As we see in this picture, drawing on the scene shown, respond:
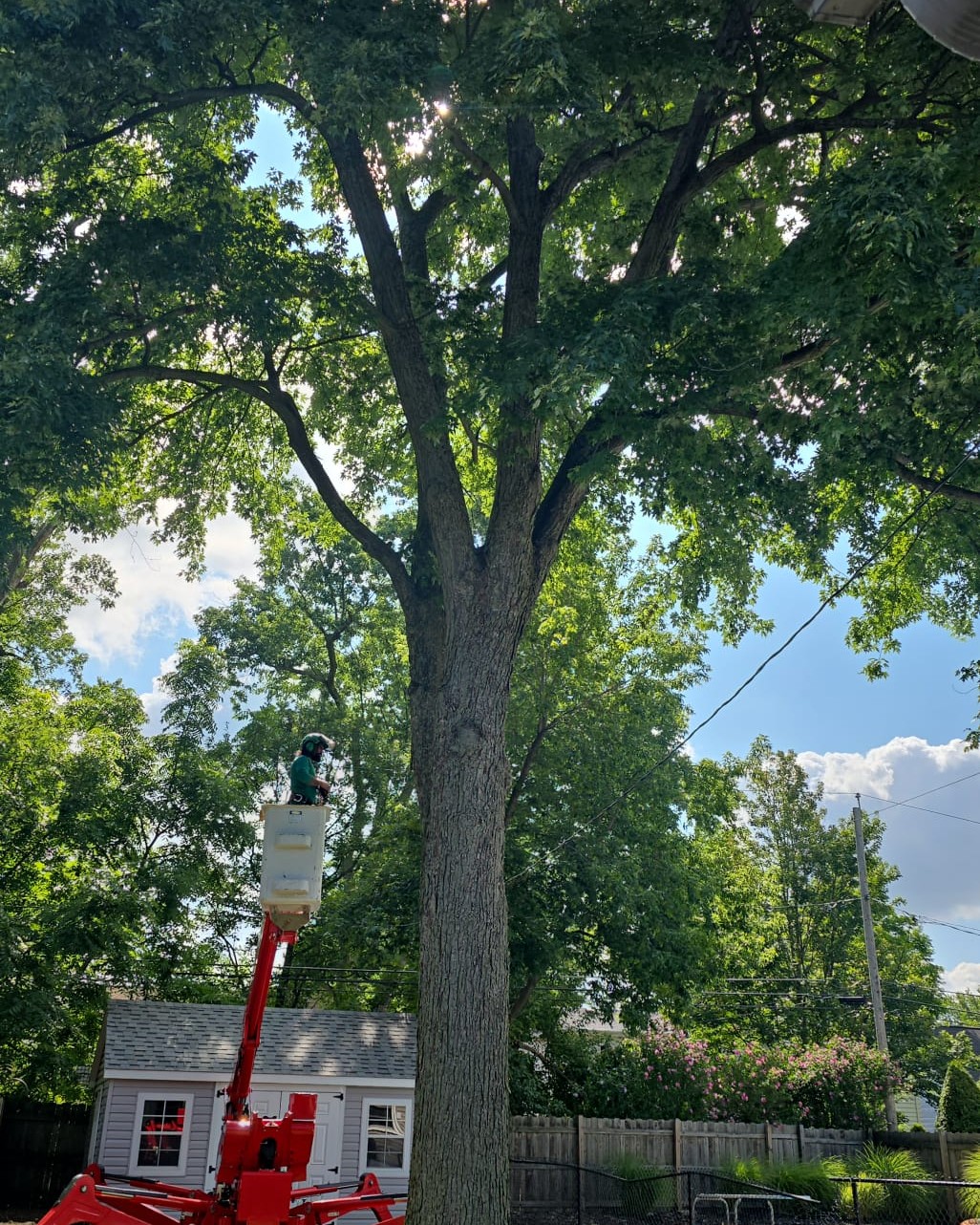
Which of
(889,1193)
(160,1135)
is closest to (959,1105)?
(889,1193)

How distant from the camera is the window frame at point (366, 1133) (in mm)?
15367

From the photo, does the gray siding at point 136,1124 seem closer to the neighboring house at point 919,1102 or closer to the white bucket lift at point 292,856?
the white bucket lift at point 292,856

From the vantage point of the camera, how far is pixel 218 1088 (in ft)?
49.5

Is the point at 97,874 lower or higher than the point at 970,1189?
higher

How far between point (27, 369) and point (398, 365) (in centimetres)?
361

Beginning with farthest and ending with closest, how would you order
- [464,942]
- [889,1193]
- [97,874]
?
[97,874]
[889,1193]
[464,942]

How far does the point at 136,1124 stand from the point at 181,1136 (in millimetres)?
661

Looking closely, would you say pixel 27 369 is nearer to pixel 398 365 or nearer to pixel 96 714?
pixel 398 365

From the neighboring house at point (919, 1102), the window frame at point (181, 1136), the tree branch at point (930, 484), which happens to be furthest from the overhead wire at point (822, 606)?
the neighboring house at point (919, 1102)

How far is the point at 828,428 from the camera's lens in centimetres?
908

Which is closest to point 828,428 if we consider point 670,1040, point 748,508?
point 748,508

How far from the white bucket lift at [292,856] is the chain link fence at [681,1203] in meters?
11.3

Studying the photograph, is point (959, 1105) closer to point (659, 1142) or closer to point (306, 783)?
point (659, 1142)

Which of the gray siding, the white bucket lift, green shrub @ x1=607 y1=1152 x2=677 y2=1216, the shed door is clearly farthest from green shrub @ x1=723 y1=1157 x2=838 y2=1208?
the white bucket lift
